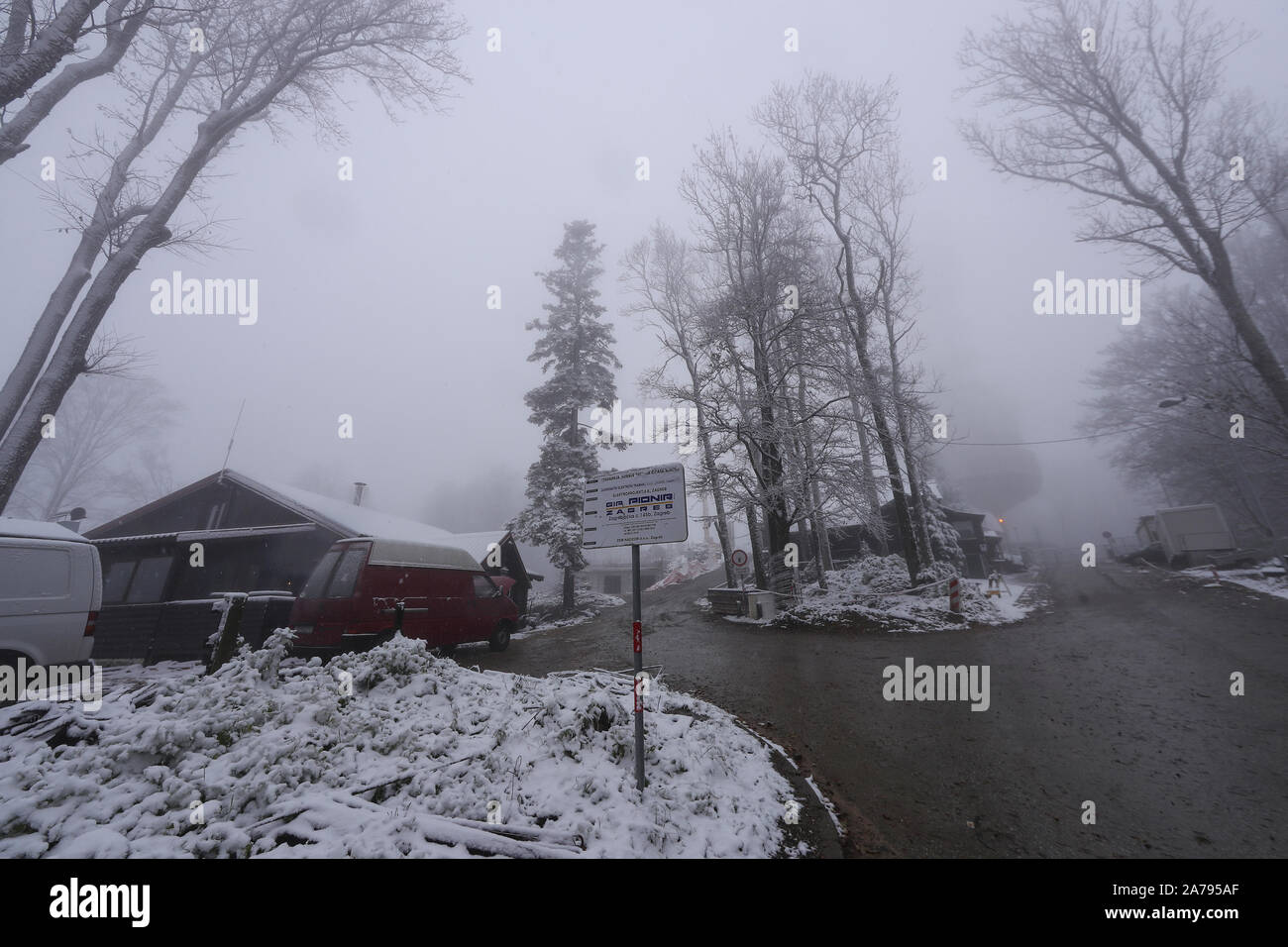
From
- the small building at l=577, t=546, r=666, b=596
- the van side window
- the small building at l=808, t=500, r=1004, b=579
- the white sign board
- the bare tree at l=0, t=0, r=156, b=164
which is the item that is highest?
the bare tree at l=0, t=0, r=156, b=164

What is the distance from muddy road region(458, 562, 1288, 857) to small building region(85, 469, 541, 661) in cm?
584

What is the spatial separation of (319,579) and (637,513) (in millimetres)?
7182

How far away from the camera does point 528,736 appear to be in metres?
4.51

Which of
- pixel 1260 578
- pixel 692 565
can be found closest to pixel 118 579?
pixel 1260 578

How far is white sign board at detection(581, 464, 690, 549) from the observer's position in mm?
4191

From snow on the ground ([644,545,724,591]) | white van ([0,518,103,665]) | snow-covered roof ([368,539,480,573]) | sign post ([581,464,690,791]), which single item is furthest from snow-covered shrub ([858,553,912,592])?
snow on the ground ([644,545,724,591])

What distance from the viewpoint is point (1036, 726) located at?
18.6 ft

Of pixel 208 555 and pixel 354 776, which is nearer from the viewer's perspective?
pixel 354 776

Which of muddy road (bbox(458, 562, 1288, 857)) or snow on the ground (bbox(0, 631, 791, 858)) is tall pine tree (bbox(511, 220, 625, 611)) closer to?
muddy road (bbox(458, 562, 1288, 857))

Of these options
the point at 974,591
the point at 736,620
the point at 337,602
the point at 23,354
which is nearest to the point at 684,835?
the point at 337,602

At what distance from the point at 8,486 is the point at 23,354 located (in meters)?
1.94

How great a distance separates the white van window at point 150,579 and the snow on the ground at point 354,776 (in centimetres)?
1177

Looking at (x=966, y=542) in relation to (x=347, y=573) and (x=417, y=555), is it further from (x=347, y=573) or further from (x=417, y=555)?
A: (x=347, y=573)
